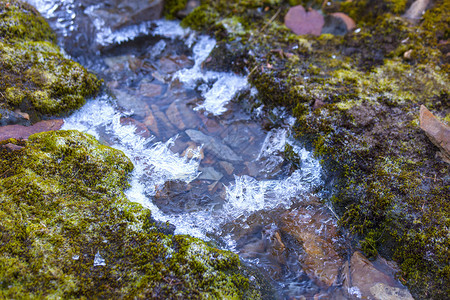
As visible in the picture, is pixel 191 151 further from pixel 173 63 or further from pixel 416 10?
pixel 416 10

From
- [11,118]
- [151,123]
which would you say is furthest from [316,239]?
[11,118]

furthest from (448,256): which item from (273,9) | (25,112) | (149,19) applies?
(149,19)

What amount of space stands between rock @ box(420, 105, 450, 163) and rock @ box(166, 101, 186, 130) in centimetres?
386

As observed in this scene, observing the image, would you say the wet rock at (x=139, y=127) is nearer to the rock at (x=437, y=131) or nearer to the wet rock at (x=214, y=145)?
the wet rock at (x=214, y=145)

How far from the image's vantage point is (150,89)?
5793mm

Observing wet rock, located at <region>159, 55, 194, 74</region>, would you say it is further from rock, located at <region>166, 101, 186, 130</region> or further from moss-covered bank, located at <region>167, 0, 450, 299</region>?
rock, located at <region>166, 101, 186, 130</region>

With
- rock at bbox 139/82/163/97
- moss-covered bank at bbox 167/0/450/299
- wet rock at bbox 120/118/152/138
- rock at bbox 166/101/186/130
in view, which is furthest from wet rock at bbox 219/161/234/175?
rock at bbox 139/82/163/97

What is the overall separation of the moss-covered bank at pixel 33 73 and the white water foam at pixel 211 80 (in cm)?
189

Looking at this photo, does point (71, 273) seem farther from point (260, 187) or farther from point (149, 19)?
point (149, 19)

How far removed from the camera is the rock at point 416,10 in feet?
18.8

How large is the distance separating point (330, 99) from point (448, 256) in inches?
107

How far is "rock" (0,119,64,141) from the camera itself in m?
4.02

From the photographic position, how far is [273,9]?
21.3ft

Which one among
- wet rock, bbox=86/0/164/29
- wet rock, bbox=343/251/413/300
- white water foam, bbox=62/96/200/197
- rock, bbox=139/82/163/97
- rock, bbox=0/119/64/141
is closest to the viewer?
wet rock, bbox=343/251/413/300
